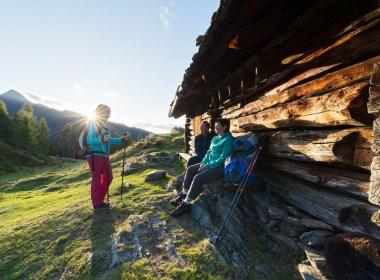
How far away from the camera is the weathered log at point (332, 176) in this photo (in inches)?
124

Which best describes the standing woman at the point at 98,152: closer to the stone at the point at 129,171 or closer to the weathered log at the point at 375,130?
the weathered log at the point at 375,130

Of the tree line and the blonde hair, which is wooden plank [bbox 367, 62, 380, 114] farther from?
the tree line

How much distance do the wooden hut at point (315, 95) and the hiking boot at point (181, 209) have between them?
1.82 m

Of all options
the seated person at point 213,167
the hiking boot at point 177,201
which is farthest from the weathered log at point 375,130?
the hiking boot at point 177,201

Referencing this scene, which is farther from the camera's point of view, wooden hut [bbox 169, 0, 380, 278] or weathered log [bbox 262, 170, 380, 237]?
weathered log [bbox 262, 170, 380, 237]

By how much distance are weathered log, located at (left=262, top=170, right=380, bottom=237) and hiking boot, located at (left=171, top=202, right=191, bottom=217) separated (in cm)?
175

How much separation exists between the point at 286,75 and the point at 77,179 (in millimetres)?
14358

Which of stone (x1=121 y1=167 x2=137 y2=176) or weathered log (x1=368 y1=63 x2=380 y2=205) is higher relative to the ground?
weathered log (x1=368 y1=63 x2=380 y2=205)

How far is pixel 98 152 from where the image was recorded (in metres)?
6.47

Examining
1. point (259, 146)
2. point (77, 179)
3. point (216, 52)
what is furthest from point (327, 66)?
point (77, 179)

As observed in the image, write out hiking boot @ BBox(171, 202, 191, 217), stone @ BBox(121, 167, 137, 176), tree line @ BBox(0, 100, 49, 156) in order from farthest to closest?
tree line @ BBox(0, 100, 49, 156) → stone @ BBox(121, 167, 137, 176) → hiking boot @ BBox(171, 202, 191, 217)

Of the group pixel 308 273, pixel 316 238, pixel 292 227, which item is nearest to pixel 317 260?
pixel 308 273

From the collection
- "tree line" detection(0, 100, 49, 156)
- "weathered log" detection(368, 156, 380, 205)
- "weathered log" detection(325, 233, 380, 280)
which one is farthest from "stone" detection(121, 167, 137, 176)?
"tree line" detection(0, 100, 49, 156)

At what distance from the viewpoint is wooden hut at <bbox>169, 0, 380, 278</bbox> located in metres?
3.05
